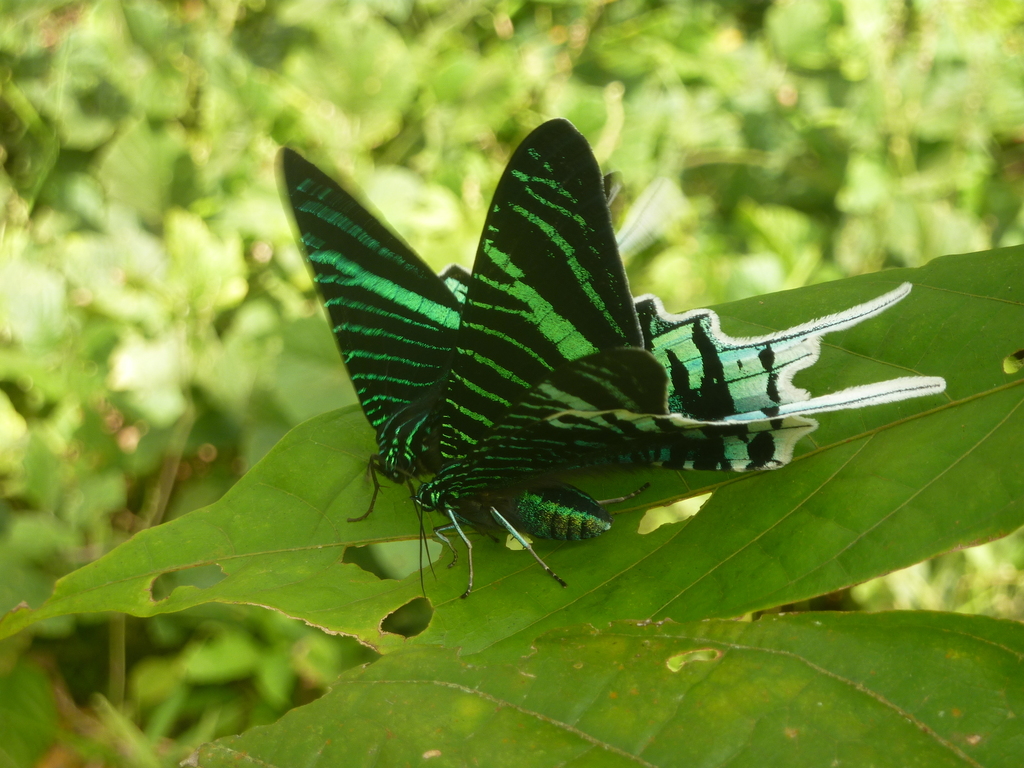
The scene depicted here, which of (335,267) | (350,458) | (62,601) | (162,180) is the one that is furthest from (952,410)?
(162,180)

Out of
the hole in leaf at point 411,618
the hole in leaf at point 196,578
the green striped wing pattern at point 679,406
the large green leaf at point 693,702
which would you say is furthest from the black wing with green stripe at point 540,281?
the hole in leaf at point 411,618

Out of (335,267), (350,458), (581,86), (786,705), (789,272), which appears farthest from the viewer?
(581,86)

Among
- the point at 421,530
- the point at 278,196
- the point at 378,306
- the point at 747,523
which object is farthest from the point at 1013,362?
the point at 278,196

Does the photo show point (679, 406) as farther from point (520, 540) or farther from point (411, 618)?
point (411, 618)

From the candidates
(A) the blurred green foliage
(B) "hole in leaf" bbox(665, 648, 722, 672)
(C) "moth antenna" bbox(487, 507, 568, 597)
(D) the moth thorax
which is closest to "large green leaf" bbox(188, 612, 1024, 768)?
(B) "hole in leaf" bbox(665, 648, 722, 672)

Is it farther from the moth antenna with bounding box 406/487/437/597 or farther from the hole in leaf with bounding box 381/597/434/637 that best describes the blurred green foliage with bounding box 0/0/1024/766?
the moth antenna with bounding box 406/487/437/597

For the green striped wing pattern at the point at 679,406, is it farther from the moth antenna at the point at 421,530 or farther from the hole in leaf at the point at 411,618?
the hole in leaf at the point at 411,618

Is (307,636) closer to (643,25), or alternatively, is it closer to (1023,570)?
(1023,570)
